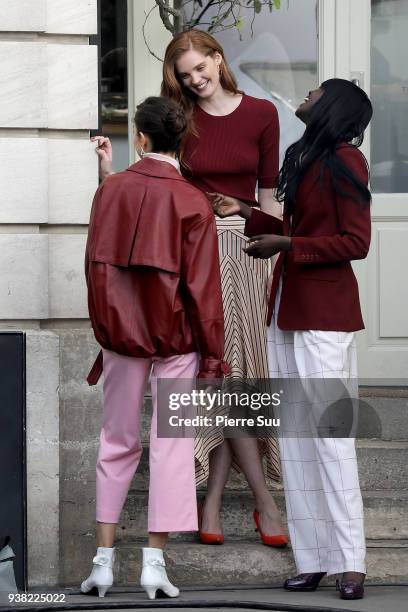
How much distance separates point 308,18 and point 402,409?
7.88 ft

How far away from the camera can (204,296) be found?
219 inches

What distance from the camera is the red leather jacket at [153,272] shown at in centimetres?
551

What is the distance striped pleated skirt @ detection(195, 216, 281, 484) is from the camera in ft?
20.8

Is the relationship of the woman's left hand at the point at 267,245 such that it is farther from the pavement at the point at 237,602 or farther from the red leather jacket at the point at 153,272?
the pavement at the point at 237,602

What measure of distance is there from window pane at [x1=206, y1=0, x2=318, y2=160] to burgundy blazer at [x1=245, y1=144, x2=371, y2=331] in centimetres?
261

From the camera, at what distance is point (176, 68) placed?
20.7 ft

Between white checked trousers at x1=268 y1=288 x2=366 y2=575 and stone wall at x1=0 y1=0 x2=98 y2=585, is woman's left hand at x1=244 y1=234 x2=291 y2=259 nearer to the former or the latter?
white checked trousers at x1=268 y1=288 x2=366 y2=575

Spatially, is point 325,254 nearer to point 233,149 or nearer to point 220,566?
point 233,149

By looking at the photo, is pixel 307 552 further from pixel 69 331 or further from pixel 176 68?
pixel 176 68

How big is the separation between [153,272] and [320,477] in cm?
112

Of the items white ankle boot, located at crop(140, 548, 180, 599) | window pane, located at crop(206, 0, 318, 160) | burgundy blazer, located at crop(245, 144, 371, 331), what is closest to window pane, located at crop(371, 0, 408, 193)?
window pane, located at crop(206, 0, 318, 160)

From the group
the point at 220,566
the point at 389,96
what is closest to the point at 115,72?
the point at 389,96

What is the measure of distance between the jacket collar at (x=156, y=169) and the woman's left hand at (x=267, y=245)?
399 millimetres

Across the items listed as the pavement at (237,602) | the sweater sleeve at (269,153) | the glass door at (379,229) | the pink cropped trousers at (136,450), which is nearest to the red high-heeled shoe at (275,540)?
the pavement at (237,602)
